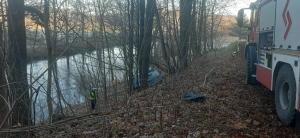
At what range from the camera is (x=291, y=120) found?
4738 mm

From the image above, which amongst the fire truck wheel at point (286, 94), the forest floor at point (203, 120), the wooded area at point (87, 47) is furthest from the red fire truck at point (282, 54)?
the wooded area at point (87, 47)

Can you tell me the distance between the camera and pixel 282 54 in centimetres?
522

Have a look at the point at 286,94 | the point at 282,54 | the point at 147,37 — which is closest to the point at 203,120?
the point at 286,94

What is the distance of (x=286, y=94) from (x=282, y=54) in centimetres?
86

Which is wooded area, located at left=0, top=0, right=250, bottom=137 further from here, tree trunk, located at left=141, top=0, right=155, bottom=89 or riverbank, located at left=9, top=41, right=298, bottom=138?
riverbank, located at left=9, top=41, right=298, bottom=138

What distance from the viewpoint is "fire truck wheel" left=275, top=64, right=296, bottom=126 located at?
4.68 meters

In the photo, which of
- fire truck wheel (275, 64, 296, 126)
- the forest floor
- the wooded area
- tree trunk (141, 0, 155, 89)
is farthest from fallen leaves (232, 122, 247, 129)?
tree trunk (141, 0, 155, 89)

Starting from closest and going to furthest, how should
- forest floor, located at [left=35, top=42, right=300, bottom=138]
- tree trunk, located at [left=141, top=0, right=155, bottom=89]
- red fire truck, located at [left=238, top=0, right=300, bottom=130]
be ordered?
red fire truck, located at [left=238, top=0, right=300, bottom=130]
forest floor, located at [left=35, top=42, right=300, bottom=138]
tree trunk, located at [left=141, top=0, right=155, bottom=89]

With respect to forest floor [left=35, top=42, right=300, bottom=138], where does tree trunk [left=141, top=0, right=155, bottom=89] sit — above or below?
above

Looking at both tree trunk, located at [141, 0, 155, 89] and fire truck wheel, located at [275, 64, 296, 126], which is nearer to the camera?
fire truck wheel, located at [275, 64, 296, 126]

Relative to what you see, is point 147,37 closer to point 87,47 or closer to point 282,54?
point 87,47

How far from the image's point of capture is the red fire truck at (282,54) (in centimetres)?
461

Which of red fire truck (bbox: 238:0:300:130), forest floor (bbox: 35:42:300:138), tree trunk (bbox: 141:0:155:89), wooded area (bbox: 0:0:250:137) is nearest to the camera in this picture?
red fire truck (bbox: 238:0:300:130)

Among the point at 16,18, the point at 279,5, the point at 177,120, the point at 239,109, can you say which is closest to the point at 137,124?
the point at 177,120
